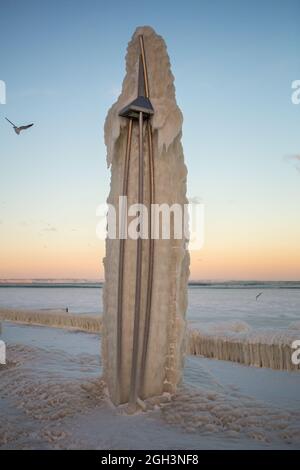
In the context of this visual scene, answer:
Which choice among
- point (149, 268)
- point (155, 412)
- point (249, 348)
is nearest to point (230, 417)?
point (155, 412)

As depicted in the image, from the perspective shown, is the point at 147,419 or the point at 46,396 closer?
the point at 147,419

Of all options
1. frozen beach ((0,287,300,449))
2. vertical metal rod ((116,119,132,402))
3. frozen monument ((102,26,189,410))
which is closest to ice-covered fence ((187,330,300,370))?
frozen beach ((0,287,300,449))

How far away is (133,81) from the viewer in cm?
527

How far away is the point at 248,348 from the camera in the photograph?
694 centimetres

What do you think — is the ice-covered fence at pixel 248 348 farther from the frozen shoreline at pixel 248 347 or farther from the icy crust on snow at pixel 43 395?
the icy crust on snow at pixel 43 395

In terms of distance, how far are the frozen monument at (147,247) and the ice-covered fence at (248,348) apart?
95.5 inches

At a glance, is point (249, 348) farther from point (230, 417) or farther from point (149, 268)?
point (149, 268)

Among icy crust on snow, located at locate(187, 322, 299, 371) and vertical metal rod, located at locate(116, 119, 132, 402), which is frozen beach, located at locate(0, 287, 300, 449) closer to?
icy crust on snow, located at locate(187, 322, 299, 371)

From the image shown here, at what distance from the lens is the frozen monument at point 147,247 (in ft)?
15.6

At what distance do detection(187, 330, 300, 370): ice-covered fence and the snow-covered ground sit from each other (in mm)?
217

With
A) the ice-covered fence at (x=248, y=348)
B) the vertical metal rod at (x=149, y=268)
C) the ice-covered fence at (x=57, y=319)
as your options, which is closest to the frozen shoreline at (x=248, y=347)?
the ice-covered fence at (x=248, y=348)
